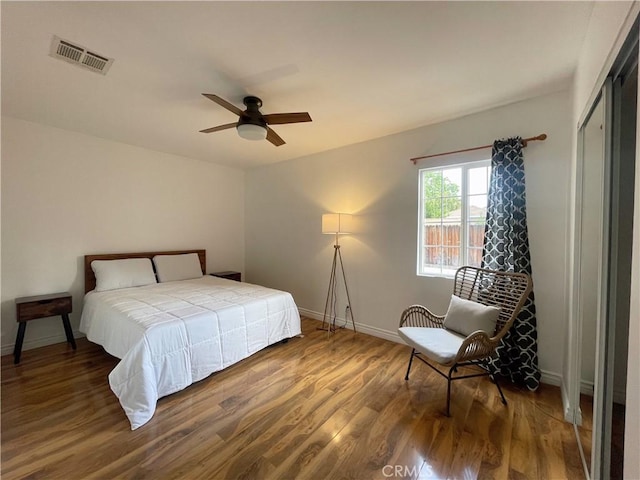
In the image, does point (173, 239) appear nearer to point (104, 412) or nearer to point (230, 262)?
point (230, 262)

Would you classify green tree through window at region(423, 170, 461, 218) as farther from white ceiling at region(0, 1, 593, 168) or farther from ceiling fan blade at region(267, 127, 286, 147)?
ceiling fan blade at region(267, 127, 286, 147)

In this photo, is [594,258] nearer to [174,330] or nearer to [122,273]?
[174,330]

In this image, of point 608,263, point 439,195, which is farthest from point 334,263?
point 608,263

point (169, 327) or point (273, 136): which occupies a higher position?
point (273, 136)

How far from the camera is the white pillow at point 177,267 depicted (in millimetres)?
3754

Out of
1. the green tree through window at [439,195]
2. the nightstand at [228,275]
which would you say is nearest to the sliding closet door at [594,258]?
the green tree through window at [439,195]

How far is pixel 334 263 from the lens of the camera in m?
3.68

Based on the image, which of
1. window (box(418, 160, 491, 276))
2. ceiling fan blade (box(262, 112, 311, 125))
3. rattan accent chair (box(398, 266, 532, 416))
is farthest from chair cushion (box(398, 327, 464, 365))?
ceiling fan blade (box(262, 112, 311, 125))

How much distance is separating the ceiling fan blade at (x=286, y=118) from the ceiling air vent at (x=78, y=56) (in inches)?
44.9

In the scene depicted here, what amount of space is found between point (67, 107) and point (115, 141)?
3.24ft

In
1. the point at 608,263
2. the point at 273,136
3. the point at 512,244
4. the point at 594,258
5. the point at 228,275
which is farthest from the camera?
the point at 228,275

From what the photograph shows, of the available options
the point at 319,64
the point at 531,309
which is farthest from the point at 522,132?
the point at 319,64

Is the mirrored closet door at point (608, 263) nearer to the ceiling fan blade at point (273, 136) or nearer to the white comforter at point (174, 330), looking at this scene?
the ceiling fan blade at point (273, 136)

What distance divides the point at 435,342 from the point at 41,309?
3878 mm
